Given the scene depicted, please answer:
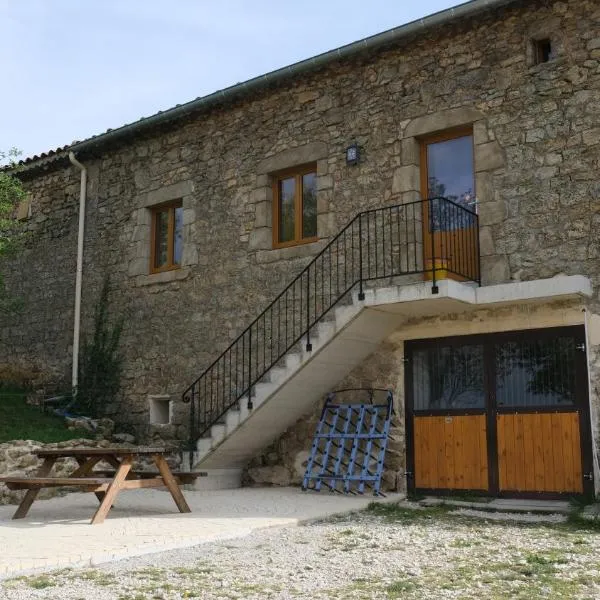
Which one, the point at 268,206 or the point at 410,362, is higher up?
the point at 268,206

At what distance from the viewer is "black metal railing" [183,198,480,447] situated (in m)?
8.14

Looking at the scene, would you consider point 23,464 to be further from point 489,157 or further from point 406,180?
point 489,157

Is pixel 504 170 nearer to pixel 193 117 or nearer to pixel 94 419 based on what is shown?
pixel 193 117

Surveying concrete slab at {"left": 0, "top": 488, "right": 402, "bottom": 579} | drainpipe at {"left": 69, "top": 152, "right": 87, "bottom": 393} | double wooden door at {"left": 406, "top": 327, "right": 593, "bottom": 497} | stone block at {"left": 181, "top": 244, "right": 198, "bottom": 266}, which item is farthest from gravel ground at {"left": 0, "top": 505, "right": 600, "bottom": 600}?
drainpipe at {"left": 69, "top": 152, "right": 87, "bottom": 393}

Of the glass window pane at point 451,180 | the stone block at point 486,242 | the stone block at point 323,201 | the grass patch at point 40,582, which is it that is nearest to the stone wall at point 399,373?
the stone block at point 486,242

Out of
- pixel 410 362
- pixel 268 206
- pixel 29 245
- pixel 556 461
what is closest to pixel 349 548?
pixel 556 461

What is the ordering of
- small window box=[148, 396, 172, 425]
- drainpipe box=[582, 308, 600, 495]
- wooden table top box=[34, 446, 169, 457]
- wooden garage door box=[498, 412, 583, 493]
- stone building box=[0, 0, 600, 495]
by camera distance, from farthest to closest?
1. small window box=[148, 396, 172, 425]
2. stone building box=[0, 0, 600, 495]
3. wooden garage door box=[498, 412, 583, 493]
4. drainpipe box=[582, 308, 600, 495]
5. wooden table top box=[34, 446, 169, 457]

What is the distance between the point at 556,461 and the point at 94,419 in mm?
6352

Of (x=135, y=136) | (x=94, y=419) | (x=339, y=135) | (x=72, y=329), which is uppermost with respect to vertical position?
(x=135, y=136)

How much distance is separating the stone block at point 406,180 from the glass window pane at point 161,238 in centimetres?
389

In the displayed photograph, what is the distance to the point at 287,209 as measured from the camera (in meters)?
9.91

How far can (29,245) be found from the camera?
42.4 feet

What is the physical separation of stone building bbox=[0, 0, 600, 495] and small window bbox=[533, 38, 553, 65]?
0.02m

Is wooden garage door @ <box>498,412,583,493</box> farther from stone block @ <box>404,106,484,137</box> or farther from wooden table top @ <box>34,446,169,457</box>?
wooden table top @ <box>34,446,169,457</box>
